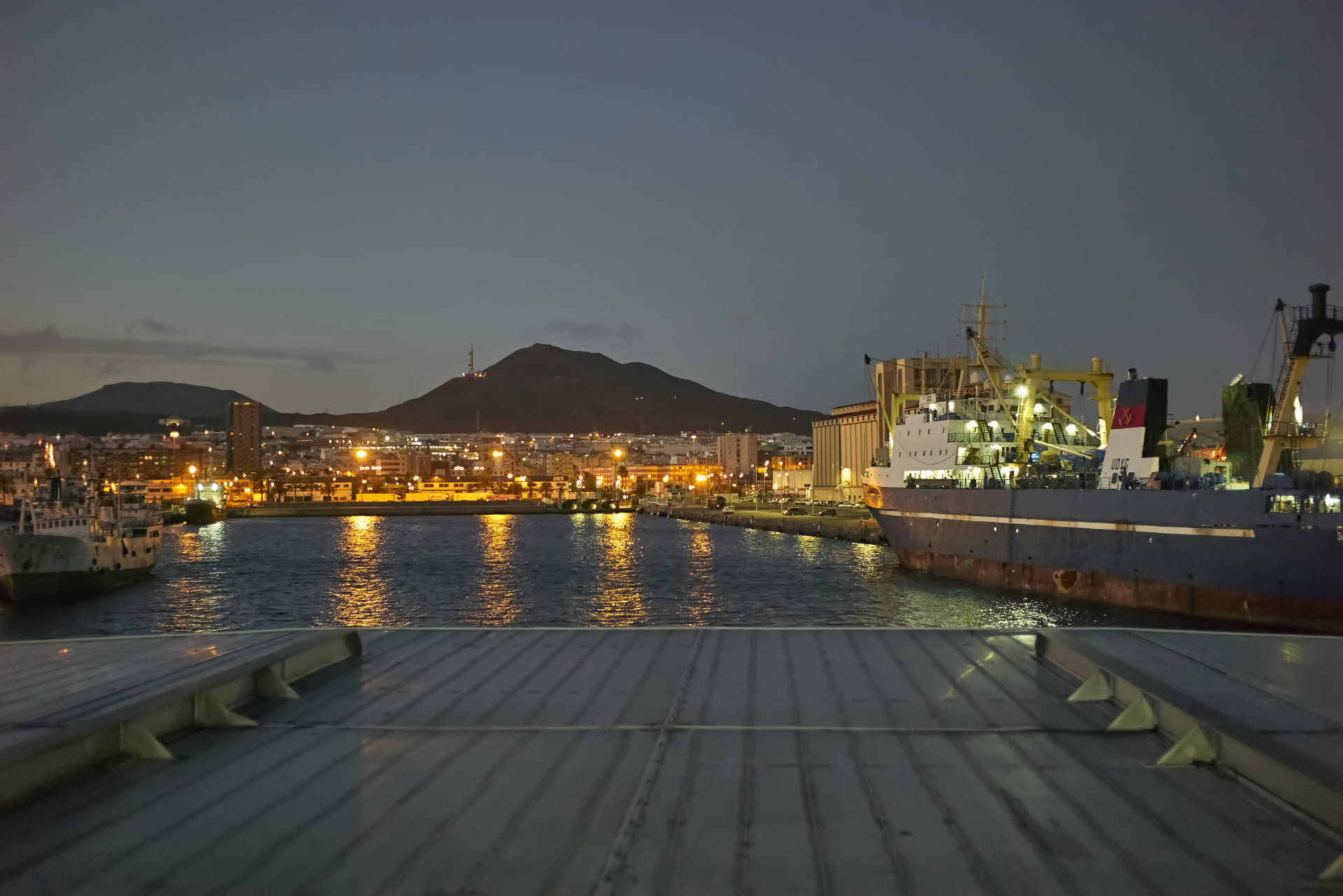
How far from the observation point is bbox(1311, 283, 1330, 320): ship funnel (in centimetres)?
2525

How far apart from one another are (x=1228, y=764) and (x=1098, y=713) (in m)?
1.13

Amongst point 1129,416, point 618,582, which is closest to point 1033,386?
point 1129,416

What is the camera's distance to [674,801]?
13.4ft

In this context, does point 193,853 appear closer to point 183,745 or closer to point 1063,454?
point 183,745

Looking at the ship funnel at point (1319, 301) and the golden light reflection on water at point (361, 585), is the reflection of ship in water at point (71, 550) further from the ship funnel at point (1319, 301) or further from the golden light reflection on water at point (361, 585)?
the ship funnel at point (1319, 301)

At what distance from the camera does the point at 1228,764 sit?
4355mm

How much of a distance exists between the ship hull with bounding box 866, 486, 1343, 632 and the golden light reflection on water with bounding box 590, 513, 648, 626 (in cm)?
1291

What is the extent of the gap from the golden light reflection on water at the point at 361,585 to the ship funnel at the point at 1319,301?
2900 cm

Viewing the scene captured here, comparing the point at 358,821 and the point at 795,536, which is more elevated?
the point at 358,821

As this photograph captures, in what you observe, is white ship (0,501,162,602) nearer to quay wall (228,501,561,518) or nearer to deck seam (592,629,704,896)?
deck seam (592,629,704,896)

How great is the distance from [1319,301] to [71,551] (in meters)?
43.6

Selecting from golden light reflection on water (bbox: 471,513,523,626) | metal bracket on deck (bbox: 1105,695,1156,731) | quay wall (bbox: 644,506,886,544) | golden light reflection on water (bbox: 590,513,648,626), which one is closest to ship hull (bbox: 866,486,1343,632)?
golden light reflection on water (bbox: 590,513,648,626)

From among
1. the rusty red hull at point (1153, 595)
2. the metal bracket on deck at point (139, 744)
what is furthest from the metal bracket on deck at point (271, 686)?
the rusty red hull at point (1153, 595)

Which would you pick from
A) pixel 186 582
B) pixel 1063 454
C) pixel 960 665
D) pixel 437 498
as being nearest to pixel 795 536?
pixel 1063 454
